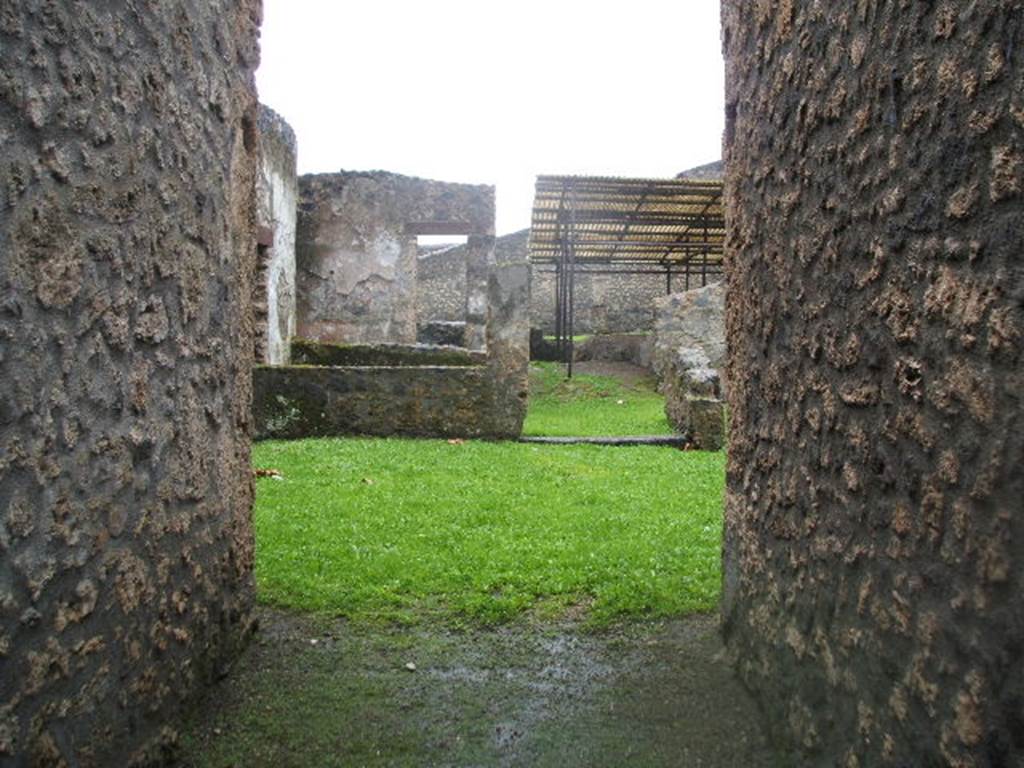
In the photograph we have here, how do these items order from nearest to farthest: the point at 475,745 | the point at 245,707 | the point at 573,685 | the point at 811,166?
the point at 811,166 → the point at 475,745 → the point at 245,707 → the point at 573,685

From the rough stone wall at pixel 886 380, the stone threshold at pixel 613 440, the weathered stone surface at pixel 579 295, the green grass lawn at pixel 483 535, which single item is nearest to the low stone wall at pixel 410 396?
the stone threshold at pixel 613 440

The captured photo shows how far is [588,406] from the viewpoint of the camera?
40.4 feet

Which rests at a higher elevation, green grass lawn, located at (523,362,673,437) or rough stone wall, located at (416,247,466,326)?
rough stone wall, located at (416,247,466,326)

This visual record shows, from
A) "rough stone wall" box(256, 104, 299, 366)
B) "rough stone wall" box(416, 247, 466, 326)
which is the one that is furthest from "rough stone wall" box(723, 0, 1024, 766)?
"rough stone wall" box(416, 247, 466, 326)

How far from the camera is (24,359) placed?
1562 mm

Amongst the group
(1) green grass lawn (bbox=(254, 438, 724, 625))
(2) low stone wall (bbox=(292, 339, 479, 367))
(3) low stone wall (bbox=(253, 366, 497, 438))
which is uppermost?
(2) low stone wall (bbox=(292, 339, 479, 367))

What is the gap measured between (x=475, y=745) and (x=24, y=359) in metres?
1.53

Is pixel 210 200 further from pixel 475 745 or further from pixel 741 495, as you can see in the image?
pixel 741 495

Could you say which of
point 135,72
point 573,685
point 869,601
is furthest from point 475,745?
point 135,72

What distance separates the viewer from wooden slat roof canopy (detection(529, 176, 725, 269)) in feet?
44.0

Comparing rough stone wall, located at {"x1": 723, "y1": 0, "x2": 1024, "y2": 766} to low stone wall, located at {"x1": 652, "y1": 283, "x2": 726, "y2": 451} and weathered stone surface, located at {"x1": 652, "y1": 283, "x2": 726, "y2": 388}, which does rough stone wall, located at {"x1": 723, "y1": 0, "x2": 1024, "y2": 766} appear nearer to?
low stone wall, located at {"x1": 652, "y1": 283, "x2": 726, "y2": 451}

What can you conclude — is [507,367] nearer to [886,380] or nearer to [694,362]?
[694,362]

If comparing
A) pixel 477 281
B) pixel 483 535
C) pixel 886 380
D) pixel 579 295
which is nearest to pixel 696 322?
pixel 477 281

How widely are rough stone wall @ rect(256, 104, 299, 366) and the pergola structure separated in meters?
3.87
